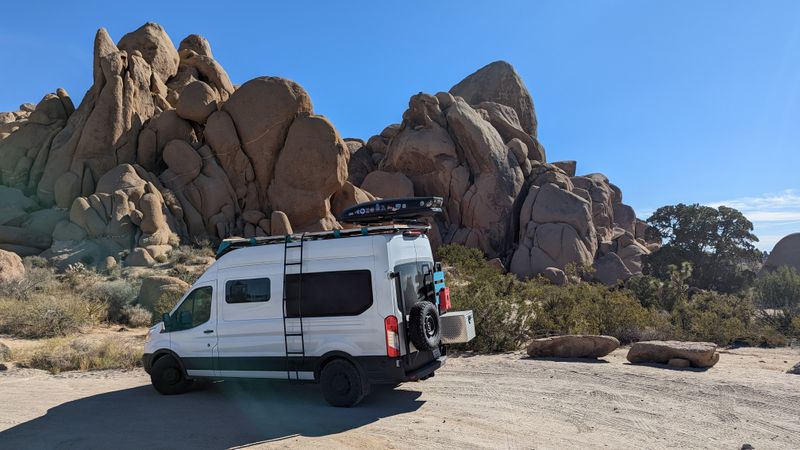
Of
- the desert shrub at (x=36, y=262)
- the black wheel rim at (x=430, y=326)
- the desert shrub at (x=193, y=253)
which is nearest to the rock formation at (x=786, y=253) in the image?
the desert shrub at (x=193, y=253)

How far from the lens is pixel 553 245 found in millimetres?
39344

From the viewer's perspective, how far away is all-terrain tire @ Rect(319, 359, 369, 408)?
7.55 m

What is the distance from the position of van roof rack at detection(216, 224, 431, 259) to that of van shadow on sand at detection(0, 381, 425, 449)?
8.06 ft

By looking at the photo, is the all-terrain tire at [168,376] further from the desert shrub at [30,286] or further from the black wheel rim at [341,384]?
the desert shrub at [30,286]

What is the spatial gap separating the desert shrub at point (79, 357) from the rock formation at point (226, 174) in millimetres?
13943

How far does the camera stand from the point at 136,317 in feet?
57.2

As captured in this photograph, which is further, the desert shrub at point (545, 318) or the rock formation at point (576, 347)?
the desert shrub at point (545, 318)

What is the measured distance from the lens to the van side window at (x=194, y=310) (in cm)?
864

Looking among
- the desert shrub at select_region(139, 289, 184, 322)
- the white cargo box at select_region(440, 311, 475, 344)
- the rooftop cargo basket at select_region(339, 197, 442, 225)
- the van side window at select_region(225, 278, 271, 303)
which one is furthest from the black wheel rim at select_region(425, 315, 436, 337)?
the desert shrub at select_region(139, 289, 184, 322)

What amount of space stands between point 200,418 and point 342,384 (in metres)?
2.06

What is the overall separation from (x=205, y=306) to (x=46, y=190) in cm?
2893

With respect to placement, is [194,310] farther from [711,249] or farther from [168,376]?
[711,249]

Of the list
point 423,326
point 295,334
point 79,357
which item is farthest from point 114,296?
point 423,326

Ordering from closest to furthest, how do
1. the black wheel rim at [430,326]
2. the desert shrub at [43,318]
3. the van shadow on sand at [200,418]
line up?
the van shadow on sand at [200,418] → the black wheel rim at [430,326] → the desert shrub at [43,318]
